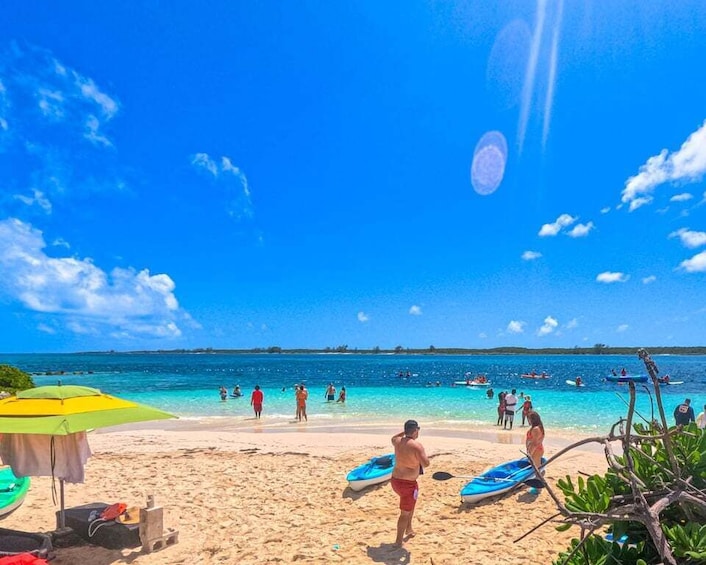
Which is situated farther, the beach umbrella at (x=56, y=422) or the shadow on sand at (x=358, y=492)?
the shadow on sand at (x=358, y=492)

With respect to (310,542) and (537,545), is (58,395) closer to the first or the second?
(310,542)

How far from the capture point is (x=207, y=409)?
87.5 ft

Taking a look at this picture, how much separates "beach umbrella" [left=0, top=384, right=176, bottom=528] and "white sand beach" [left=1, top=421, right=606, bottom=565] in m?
1.16

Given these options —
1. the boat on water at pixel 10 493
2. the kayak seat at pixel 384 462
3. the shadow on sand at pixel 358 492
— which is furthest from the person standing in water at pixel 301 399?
the boat on water at pixel 10 493

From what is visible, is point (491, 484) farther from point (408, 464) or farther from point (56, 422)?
point (56, 422)

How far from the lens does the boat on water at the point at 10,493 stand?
7.34m

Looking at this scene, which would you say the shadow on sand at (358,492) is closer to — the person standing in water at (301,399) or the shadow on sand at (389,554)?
the shadow on sand at (389,554)

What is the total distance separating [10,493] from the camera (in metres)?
7.56

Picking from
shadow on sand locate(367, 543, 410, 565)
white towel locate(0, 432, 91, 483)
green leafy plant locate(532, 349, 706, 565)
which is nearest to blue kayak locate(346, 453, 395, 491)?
shadow on sand locate(367, 543, 410, 565)

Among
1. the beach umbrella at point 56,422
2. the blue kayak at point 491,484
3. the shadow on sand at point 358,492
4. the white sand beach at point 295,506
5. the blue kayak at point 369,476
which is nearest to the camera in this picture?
the beach umbrella at point 56,422

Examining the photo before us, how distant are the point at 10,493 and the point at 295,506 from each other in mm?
4624

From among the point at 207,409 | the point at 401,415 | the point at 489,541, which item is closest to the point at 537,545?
the point at 489,541

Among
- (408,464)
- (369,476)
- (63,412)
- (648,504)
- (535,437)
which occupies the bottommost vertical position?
(369,476)

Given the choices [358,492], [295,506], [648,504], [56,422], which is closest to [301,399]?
[358,492]
